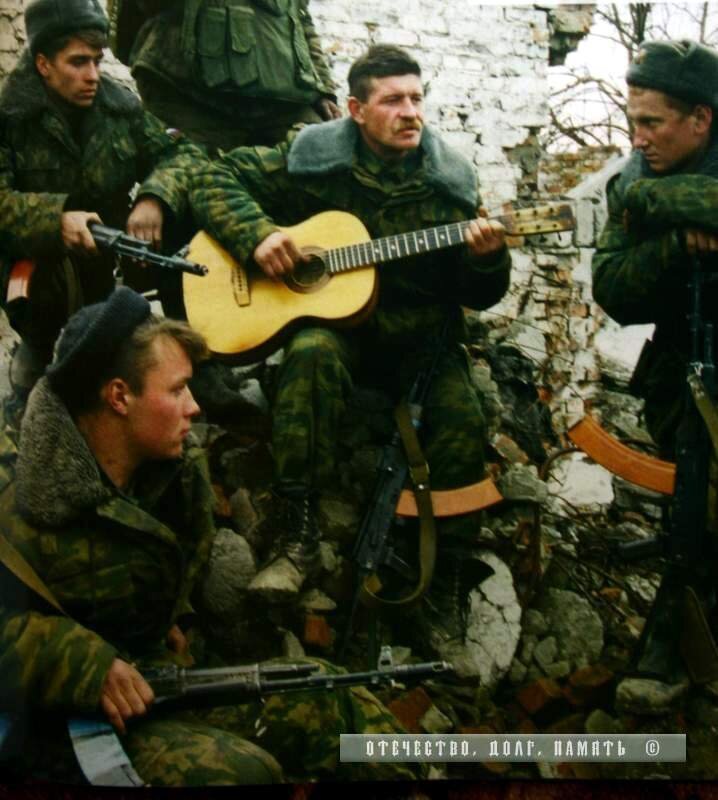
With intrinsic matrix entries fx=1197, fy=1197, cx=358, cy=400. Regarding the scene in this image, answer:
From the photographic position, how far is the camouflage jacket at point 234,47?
10.4ft

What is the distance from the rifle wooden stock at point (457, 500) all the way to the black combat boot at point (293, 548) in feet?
0.76

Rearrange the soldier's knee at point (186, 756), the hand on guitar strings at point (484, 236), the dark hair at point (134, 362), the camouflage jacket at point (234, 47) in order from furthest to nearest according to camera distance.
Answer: the camouflage jacket at point (234, 47) → the hand on guitar strings at point (484, 236) → the dark hair at point (134, 362) → the soldier's knee at point (186, 756)

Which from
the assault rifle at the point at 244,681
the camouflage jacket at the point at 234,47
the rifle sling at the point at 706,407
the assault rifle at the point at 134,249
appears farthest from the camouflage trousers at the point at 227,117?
the assault rifle at the point at 244,681

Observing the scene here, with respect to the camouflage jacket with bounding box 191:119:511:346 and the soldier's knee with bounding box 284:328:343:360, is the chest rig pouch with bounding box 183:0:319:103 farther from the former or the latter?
the soldier's knee with bounding box 284:328:343:360

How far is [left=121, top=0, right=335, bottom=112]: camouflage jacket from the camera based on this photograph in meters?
3.18

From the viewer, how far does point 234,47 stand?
320 cm

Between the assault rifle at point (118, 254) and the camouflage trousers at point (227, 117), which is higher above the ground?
the camouflage trousers at point (227, 117)

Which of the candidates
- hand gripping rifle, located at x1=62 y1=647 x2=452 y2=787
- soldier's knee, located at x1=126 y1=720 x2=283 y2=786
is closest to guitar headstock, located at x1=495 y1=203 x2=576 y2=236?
hand gripping rifle, located at x1=62 y1=647 x2=452 y2=787

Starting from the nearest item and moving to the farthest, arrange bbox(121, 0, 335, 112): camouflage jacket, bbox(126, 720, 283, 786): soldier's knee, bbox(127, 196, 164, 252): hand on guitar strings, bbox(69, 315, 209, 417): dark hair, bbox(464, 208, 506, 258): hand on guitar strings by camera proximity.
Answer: bbox(126, 720, 283, 786): soldier's knee < bbox(69, 315, 209, 417): dark hair < bbox(464, 208, 506, 258): hand on guitar strings < bbox(127, 196, 164, 252): hand on guitar strings < bbox(121, 0, 335, 112): camouflage jacket

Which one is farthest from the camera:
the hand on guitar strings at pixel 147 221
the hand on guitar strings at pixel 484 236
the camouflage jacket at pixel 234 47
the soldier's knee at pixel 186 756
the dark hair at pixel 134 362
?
the camouflage jacket at pixel 234 47

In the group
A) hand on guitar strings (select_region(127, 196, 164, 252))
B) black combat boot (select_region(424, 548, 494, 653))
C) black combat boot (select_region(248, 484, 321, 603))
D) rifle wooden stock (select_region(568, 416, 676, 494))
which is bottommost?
black combat boot (select_region(424, 548, 494, 653))

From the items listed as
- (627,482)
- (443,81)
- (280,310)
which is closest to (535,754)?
(627,482)

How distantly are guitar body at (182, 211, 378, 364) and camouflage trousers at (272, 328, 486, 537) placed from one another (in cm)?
6

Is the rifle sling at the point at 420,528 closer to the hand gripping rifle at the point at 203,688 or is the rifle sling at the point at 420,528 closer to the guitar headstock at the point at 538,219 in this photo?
the hand gripping rifle at the point at 203,688
